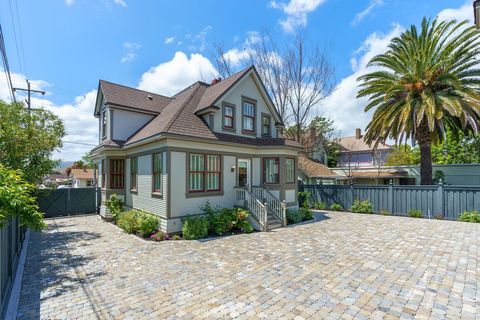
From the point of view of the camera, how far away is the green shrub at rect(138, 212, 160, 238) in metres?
9.90

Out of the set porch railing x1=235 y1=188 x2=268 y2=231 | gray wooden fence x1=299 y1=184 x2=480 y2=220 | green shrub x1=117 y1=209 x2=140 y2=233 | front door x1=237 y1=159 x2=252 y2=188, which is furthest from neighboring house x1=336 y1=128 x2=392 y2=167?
green shrub x1=117 y1=209 x2=140 y2=233

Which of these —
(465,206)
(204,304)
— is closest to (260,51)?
(465,206)

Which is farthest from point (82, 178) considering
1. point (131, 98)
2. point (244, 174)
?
point (244, 174)

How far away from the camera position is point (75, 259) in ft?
24.5

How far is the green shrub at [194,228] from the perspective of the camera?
31.4 feet

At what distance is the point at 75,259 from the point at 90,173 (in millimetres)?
46668

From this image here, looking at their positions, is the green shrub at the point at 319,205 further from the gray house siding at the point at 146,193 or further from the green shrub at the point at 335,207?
the gray house siding at the point at 146,193

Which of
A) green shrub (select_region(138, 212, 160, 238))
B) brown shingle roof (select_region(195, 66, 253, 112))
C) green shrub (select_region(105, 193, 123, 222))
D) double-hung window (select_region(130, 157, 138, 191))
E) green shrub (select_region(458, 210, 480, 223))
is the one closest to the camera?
green shrub (select_region(138, 212, 160, 238))

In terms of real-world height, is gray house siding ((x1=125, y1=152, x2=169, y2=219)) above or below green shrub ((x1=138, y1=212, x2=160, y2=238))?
above

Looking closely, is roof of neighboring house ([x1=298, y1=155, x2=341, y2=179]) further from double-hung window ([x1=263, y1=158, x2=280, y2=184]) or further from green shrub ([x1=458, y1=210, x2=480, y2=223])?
green shrub ([x1=458, y1=210, x2=480, y2=223])

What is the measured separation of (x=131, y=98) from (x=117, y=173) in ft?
15.8

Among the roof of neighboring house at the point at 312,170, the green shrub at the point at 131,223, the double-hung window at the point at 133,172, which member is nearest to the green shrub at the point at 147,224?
the green shrub at the point at 131,223

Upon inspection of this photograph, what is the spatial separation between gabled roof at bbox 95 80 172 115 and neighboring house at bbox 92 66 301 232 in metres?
0.06

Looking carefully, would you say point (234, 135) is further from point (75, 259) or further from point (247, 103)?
point (75, 259)
